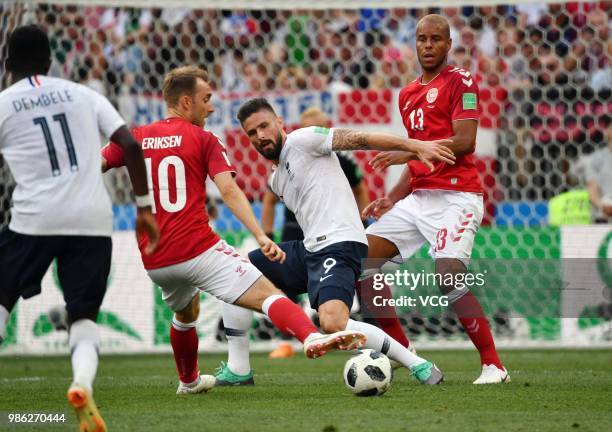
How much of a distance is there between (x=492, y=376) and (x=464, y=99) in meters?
1.82

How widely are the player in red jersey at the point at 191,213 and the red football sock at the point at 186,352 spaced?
0.16 metres

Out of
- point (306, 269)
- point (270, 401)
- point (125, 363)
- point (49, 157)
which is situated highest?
point (49, 157)

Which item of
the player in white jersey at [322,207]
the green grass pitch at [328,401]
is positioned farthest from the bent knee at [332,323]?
the green grass pitch at [328,401]

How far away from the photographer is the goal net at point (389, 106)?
37.9ft

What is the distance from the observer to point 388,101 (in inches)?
491

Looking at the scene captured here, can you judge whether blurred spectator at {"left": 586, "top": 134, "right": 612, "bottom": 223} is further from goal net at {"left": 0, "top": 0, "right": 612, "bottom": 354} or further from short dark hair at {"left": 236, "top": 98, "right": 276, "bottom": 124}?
short dark hair at {"left": 236, "top": 98, "right": 276, "bottom": 124}

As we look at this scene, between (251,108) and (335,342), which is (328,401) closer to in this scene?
(335,342)

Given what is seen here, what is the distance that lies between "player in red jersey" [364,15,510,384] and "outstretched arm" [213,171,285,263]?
152 centimetres

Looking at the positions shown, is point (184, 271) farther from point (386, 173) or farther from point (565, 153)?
point (565, 153)

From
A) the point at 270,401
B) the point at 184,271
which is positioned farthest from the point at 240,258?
the point at 270,401

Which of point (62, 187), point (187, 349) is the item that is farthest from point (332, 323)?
point (62, 187)

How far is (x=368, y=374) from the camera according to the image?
6.37 metres

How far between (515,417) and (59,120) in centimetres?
261

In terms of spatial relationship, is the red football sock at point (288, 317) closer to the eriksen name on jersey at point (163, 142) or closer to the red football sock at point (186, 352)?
the red football sock at point (186, 352)
